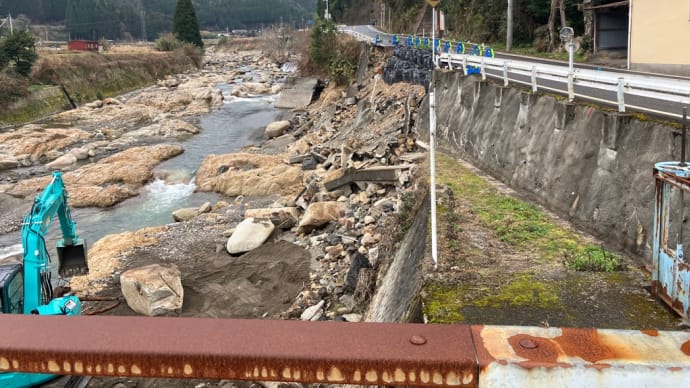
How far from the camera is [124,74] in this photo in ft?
204

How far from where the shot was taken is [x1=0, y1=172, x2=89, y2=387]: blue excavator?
9.42 metres

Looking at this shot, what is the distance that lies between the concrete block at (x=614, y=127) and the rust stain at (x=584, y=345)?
25.1 ft

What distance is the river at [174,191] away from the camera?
69.5ft

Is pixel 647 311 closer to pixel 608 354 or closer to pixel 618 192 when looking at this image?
pixel 618 192

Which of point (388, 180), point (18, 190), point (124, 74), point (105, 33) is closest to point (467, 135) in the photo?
point (388, 180)

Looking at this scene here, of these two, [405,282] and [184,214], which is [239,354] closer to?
[405,282]

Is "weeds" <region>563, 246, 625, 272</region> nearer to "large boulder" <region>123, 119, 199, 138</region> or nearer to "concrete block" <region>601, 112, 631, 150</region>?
"concrete block" <region>601, 112, 631, 150</region>

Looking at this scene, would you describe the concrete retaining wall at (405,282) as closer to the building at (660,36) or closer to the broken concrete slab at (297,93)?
the building at (660,36)

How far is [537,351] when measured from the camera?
2.02 meters

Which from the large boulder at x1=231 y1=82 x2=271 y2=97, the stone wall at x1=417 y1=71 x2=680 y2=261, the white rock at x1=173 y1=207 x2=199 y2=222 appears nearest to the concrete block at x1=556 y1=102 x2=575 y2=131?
the stone wall at x1=417 y1=71 x2=680 y2=261

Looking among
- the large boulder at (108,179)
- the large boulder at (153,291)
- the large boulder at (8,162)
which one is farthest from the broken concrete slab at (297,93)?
the large boulder at (153,291)

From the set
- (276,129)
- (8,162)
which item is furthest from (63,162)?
(276,129)

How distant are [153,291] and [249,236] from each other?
387cm

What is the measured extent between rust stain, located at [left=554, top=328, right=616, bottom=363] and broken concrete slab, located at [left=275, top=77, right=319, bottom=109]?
43.4m
